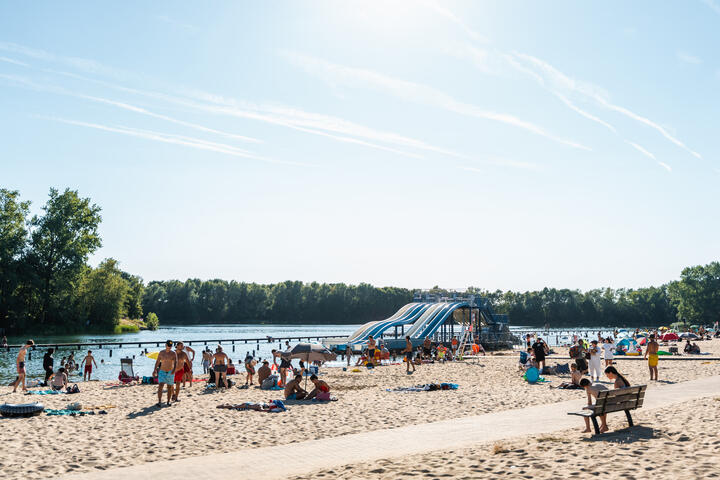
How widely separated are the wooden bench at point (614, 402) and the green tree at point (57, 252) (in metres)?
74.1

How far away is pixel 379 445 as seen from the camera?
967 centimetres

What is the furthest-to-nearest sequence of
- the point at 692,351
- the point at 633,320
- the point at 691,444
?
1. the point at 633,320
2. the point at 692,351
3. the point at 691,444

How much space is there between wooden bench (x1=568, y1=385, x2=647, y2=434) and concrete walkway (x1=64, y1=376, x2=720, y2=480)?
46cm

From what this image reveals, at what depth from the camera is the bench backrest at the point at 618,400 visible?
9273 mm

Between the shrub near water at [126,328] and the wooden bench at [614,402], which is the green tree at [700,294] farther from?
the wooden bench at [614,402]

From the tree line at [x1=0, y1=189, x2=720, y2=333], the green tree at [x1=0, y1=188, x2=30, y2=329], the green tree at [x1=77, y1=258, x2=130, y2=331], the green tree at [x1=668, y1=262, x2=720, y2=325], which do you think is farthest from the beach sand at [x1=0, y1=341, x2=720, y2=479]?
the green tree at [x1=668, y1=262, x2=720, y2=325]

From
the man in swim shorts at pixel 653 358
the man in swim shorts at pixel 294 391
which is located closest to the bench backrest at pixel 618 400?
the man in swim shorts at pixel 294 391

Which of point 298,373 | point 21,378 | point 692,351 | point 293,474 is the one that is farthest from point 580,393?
point 692,351

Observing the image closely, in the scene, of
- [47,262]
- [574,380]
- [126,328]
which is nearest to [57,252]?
[47,262]

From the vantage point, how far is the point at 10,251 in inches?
2689

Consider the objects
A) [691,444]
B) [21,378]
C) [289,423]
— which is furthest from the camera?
[21,378]

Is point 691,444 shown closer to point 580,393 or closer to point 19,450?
point 580,393

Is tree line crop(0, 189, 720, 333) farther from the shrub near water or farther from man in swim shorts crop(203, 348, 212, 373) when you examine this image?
man in swim shorts crop(203, 348, 212, 373)

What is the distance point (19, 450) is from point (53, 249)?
70893mm
